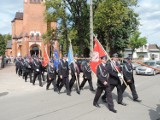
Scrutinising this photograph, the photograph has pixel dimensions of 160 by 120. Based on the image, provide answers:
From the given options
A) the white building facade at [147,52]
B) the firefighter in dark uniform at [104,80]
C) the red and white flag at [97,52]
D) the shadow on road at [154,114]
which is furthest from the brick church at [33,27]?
the shadow on road at [154,114]

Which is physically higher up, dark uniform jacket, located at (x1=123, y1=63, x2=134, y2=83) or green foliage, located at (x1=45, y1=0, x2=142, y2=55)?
green foliage, located at (x1=45, y1=0, x2=142, y2=55)

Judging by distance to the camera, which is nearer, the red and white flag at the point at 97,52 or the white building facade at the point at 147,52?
the red and white flag at the point at 97,52

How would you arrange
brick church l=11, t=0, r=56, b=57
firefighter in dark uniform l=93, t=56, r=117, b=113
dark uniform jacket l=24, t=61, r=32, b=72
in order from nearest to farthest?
firefighter in dark uniform l=93, t=56, r=117, b=113 → dark uniform jacket l=24, t=61, r=32, b=72 → brick church l=11, t=0, r=56, b=57

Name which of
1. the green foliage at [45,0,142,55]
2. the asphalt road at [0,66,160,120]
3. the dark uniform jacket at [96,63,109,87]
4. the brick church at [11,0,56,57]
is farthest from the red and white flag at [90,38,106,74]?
the brick church at [11,0,56,57]

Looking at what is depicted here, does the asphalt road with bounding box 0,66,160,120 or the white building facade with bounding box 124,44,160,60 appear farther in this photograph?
the white building facade with bounding box 124,44,160,60

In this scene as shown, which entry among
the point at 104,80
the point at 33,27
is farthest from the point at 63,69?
the point at 33,27

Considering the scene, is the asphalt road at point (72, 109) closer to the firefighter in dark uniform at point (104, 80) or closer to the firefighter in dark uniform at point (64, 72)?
the firefighter in dark uniform at point (104, 80)

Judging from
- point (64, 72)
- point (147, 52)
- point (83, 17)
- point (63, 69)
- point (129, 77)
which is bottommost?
point (129, 77)

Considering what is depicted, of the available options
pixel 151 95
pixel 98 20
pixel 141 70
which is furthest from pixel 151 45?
pixel 151 95

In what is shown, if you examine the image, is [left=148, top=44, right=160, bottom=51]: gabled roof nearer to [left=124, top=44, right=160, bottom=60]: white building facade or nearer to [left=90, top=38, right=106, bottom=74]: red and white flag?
[left=124, top=44, right=160, bottom=60]: white building facade

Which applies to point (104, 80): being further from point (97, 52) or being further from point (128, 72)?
point (97, 52)

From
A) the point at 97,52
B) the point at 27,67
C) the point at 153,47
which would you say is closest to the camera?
→ the point at 97,52

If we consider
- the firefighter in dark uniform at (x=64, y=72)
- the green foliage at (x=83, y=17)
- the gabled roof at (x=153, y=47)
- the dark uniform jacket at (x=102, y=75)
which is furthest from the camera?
the gabled roof at (x=153, y=47)

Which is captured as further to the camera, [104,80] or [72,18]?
[72,18]
